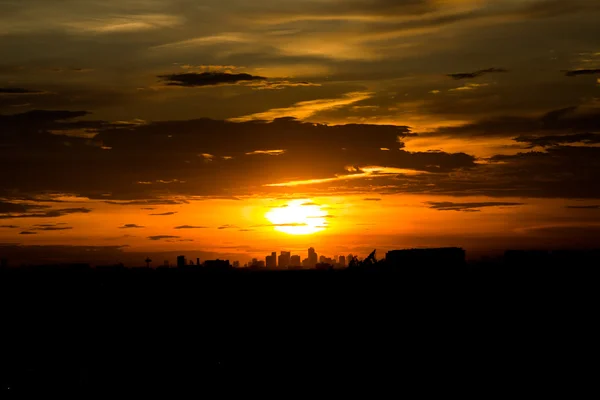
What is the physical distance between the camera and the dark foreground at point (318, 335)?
47812 millimetres

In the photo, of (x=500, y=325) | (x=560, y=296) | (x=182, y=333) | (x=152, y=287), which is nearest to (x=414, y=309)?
(x=500, y=325)

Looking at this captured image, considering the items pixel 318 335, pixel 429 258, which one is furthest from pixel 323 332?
pixel 429 258

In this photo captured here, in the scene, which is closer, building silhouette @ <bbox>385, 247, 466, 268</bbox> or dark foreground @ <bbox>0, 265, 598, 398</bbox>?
dark foreground @ <bbox>0, 265, 598, 398</bbox>

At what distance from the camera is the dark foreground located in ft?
157

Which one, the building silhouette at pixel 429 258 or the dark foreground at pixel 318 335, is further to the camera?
the building silhouette at pixel 429 258

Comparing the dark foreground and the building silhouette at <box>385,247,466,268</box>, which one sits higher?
the building silhouette at <box>385,247,466,268</box>

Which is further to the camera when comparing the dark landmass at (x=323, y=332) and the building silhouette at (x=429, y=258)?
the building silhouette at (x=429, y=258)

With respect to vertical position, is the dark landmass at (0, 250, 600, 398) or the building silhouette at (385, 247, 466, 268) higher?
the building silhouette at (385, 247, 466, 268)

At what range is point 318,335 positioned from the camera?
65688mm

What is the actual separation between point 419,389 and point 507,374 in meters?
7.31

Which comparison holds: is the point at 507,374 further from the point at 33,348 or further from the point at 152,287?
the point at 152,287

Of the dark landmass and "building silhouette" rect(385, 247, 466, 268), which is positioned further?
"building silhouette" rect(385, 247, 466, 268)

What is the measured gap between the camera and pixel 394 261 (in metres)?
90.8

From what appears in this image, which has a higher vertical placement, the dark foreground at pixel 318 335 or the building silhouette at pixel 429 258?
the building silhouette at pixel 429 258
